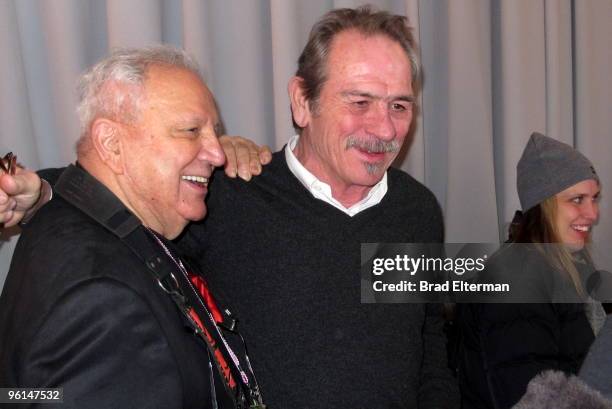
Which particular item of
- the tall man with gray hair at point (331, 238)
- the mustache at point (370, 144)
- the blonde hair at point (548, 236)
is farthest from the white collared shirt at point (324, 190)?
the blonde hair at point (548, 236)

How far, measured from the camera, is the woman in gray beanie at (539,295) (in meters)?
1.54

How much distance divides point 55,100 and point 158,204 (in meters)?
0.80

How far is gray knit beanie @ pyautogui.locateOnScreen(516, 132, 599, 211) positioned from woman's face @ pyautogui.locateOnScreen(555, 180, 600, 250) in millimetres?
28

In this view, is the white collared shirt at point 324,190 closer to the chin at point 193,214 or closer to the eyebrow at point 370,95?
the eyebrow at point 370,95

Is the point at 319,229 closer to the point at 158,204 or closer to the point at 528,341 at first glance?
the point at 158,204

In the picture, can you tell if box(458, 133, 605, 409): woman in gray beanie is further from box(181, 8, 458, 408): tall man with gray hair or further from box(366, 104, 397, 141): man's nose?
box(366, 104, 397, 141): man's nose

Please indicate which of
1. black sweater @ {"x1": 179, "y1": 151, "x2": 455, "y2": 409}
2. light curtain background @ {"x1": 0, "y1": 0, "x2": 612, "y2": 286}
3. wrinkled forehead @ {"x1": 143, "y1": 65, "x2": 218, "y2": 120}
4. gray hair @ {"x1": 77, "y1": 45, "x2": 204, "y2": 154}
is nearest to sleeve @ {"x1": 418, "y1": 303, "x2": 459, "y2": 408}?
black sweater @ {"x1": 179, "y1": 151, "x2": 455, "y2": 409}

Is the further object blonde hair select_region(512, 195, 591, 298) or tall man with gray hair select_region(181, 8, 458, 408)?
blonde hair select_region(512, 195, 591, 298)

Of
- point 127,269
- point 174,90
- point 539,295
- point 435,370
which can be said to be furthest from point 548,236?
point 127,269

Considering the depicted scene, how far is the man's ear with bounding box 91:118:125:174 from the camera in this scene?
1.04 metres

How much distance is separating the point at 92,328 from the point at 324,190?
0.84 meters

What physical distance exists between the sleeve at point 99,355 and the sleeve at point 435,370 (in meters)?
0.86

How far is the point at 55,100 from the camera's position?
1.72m

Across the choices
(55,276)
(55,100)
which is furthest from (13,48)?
(55,276)
